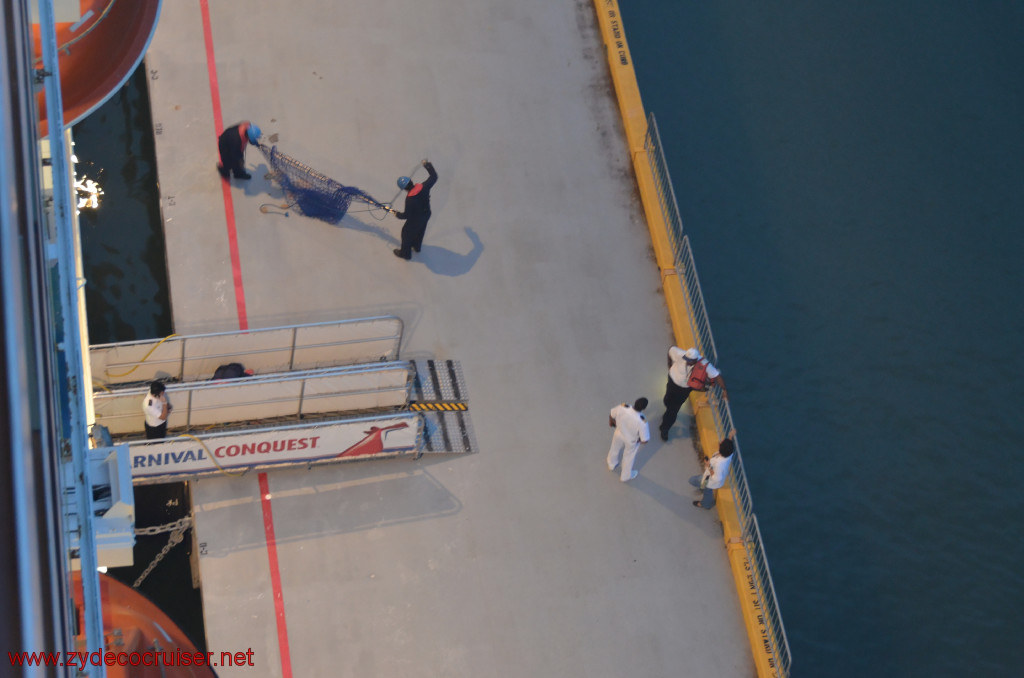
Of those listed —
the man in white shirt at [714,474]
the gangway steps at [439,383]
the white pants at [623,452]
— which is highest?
the gangway steps at [439,383]

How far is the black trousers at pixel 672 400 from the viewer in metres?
12.3

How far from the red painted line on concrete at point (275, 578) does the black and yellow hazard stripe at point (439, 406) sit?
7.57 ft

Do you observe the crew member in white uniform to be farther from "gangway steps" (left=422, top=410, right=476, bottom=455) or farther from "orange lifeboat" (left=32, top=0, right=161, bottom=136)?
"orange lifeboat" (left=32, top=0, right=161, bottom=136)

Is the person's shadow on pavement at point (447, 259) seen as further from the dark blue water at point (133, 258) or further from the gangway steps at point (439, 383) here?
the dark blue water at point (133, 258)

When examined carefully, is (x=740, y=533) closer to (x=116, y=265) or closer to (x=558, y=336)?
(x=558, y=336)

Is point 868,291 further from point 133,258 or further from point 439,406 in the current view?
point 133,258

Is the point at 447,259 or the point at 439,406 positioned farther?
the point at 447,259

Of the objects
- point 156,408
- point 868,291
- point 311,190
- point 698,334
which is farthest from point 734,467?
point 156,408

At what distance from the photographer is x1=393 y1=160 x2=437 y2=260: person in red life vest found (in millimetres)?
13070

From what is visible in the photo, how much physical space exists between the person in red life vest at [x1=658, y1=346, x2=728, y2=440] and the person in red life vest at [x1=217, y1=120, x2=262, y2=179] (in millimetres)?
7008

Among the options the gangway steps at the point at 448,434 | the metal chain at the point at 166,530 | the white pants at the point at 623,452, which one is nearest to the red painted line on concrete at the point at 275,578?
the metal chain at the point at 166,530

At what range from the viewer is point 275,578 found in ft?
39.4

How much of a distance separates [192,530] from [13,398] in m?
5.79

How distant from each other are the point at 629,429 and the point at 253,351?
18.0 ft
